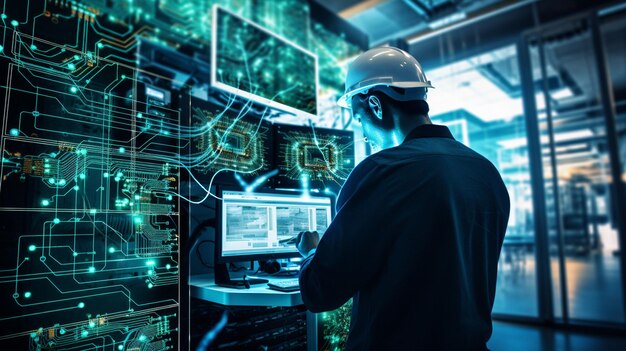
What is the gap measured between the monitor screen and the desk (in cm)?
92

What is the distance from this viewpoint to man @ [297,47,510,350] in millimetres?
850

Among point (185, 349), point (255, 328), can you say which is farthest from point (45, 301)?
point (255, 328)

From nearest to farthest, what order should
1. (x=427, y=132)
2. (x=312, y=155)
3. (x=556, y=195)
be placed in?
(x=427, y=132), (x=312, y=155), (x=556, y=195)

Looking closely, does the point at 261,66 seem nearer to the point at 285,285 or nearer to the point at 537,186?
the point at 285,285

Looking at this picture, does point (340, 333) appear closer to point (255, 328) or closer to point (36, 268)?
point (255, 328)

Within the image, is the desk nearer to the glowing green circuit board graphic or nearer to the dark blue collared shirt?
the glowing green circuit board graphic

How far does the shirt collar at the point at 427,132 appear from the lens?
3.38 feet

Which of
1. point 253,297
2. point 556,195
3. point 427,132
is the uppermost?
point 427,132

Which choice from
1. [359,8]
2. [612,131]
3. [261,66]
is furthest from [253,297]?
[612,131]

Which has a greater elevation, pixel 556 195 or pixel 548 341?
pixel 556 195

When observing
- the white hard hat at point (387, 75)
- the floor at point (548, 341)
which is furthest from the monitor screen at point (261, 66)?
the floor at point (548, 341)

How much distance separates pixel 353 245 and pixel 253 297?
2.12 ft

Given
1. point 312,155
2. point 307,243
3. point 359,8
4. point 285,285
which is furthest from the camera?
point 359,8

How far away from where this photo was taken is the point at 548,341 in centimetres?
305
